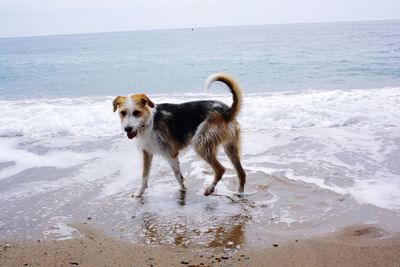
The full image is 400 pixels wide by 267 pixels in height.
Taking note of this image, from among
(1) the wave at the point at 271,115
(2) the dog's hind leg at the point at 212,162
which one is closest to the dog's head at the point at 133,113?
(2) the dog's hind leg at the point at 212,162

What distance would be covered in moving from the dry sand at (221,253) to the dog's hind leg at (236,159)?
1.56 metres

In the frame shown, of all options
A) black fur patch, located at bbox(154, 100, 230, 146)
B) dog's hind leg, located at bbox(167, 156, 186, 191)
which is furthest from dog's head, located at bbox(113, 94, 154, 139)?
dog's hind leg, located at bbox(167, 156, 186, 191)

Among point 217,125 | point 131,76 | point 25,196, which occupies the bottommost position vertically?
point 131,76

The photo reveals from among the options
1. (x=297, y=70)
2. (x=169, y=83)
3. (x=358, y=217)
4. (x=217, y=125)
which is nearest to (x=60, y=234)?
(x=217, y=125)

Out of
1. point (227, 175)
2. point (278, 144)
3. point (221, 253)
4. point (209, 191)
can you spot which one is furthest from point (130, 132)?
point (278, 144)

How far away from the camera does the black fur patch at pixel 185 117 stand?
517 cm

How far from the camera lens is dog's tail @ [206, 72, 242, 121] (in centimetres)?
497

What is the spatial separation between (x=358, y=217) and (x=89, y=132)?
20.7ft

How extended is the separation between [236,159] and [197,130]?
26.2 inches

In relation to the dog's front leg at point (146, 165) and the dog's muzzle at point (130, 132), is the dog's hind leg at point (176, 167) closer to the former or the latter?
the dog's front leg at point (146, 165)

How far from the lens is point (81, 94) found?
15477 mm

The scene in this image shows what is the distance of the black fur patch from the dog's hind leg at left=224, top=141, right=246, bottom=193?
40 centimetres

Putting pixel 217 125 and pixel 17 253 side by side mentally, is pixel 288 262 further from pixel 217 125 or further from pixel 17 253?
pixel 17 253

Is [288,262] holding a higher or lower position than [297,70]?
higher
